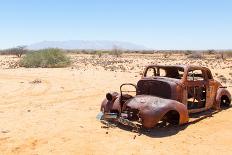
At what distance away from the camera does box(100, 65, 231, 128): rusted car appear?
9.35 meters

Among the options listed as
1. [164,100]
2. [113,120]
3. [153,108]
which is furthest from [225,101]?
[153,108]

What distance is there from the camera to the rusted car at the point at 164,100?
9.35 metres

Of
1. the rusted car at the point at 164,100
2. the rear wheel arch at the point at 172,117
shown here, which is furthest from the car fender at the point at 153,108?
the rear wheel arch at the point at 172,117

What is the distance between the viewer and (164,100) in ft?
31.6

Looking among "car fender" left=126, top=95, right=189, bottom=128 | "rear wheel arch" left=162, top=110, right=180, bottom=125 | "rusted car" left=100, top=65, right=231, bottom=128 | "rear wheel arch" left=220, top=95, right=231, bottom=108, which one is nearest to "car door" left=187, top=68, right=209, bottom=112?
"rusted car" left=100, top=65, right=231, bottom=128

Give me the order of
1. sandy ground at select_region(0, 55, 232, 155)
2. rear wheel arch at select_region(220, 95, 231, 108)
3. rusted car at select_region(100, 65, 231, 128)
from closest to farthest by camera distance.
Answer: sandy ground at select_region(0, 55, 232, 155), rusted car at select_region(100, 65, 231, 128), rear wheel arch at select_region(220, 95, 231, 108)

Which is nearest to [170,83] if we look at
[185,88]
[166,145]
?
[185,88]

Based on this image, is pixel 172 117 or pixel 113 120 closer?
pixel 172 117

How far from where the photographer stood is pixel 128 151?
8016 millimetres

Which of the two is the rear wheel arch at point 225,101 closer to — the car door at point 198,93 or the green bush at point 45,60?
the car door at point 198,93

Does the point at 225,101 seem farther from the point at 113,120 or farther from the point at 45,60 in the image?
the point at 45,60

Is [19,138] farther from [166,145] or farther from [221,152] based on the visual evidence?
[221,152]

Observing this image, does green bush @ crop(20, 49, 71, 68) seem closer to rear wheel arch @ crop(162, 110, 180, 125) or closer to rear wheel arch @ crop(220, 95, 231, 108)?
rear wheel arch @ crop(220, 95, 231, 108)

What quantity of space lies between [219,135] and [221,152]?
1317 mm
